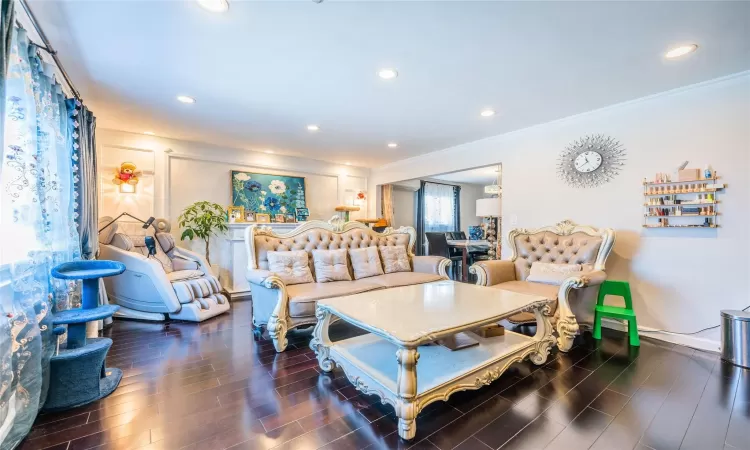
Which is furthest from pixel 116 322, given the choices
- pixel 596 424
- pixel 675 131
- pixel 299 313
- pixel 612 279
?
pixel 675 131

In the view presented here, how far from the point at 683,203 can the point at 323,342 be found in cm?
339

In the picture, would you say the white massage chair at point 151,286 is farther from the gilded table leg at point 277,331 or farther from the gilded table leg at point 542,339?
the gilded table leg at point 542,339

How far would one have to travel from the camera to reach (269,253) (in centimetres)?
314

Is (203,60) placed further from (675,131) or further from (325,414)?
(675,131)

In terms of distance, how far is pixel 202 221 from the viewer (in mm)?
4441

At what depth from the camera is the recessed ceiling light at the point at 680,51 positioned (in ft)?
7.07

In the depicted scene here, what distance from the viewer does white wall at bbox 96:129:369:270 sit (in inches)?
160

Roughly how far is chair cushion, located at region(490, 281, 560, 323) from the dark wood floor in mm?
428

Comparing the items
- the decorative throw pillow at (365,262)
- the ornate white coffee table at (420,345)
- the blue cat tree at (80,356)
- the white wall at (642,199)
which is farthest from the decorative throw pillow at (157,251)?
the white wall at (642,199)

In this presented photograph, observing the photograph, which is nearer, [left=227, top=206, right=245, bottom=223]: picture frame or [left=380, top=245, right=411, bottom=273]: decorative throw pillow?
[left=380, top=245, right=411, bottom=273]: decorative throw pillow

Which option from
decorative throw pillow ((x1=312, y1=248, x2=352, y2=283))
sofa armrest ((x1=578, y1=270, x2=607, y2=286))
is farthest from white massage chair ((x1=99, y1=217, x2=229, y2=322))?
sofa armrest ((x1=578, y1=270, x2=607, y2=286))

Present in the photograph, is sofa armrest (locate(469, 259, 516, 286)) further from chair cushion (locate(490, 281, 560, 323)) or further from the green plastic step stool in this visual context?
the green plastic step stool

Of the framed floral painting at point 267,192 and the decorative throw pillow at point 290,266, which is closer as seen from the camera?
the decorative throw pillow at point 290,266

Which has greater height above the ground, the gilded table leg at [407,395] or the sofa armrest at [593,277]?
the sofa armrest at [593,277]
